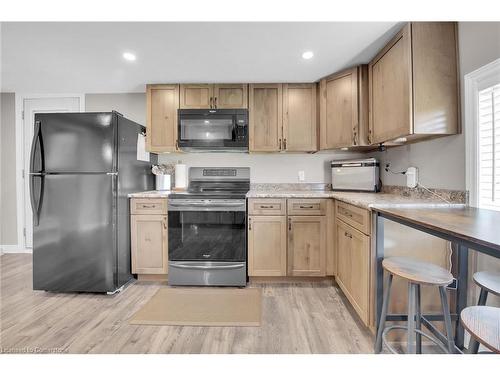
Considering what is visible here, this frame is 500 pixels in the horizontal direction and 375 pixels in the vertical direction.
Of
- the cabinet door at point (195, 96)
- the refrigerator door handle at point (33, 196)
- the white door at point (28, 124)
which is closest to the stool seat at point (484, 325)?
the cabinet door at point (195, 96)

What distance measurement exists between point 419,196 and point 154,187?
280cm

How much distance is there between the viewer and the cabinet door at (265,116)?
2.65 m

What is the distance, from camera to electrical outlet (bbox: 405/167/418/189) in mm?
1939

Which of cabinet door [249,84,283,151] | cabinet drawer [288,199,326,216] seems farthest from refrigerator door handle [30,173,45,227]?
cabinet drawer [288,199,326,216]

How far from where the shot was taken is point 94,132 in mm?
2094

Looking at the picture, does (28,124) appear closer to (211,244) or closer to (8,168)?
(8,168)

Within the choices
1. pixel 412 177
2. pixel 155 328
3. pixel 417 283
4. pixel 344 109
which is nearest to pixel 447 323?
pixel 417 283

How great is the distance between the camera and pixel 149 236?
2416mm

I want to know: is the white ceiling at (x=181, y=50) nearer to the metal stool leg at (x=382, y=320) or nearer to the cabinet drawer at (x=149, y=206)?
the cabinet drawer at (x=149, y=206)

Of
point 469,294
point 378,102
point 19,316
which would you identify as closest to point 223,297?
point 19,316

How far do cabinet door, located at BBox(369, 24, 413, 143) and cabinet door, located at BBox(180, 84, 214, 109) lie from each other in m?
1.70

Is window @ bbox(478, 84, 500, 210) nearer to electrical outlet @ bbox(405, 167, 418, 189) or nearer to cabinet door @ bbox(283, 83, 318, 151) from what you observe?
electrical outlet @ bbox(405, 167, 418, 189)

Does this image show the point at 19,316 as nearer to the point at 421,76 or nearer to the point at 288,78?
the point at 288,78

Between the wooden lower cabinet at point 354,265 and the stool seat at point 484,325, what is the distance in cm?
75
